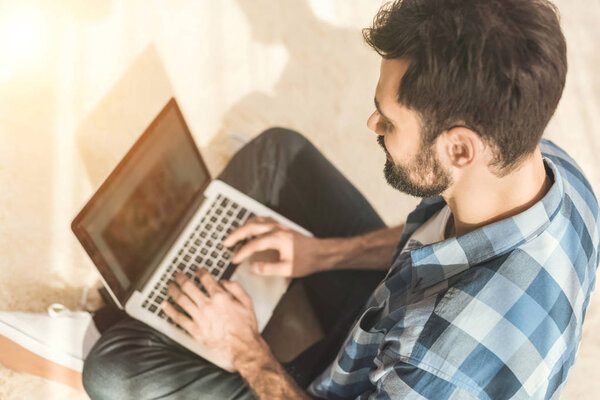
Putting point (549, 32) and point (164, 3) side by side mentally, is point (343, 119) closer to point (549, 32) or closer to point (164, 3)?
point (164, 3)

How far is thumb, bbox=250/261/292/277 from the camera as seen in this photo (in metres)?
1.27

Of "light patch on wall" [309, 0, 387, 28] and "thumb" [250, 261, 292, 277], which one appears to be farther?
"light patch on wall" [309, 0, 387, 28]

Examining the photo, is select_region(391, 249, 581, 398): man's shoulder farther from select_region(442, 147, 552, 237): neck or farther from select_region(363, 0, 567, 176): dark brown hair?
select_region(363, 0, 567, 176): dark brown hair

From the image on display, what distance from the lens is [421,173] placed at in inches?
37.6

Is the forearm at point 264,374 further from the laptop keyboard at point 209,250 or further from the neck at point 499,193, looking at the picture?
the neck at point 499,193

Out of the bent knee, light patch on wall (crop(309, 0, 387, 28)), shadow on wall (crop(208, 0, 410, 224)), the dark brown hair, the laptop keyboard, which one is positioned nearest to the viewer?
the dark brown hair

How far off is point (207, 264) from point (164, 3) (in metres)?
0.98

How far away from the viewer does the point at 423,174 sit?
0.96 meters

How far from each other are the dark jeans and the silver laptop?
0.16 ft

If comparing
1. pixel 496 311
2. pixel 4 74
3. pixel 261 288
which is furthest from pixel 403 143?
pixel 4 74

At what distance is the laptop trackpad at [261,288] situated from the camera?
1295 mm

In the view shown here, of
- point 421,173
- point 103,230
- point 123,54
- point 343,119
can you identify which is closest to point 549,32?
point 421,173

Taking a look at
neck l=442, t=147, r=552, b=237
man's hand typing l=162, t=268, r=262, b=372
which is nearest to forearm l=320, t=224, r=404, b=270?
man's hand typing l=162, t=268, r=262, b=372

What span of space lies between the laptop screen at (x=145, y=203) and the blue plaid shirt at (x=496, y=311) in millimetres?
520
